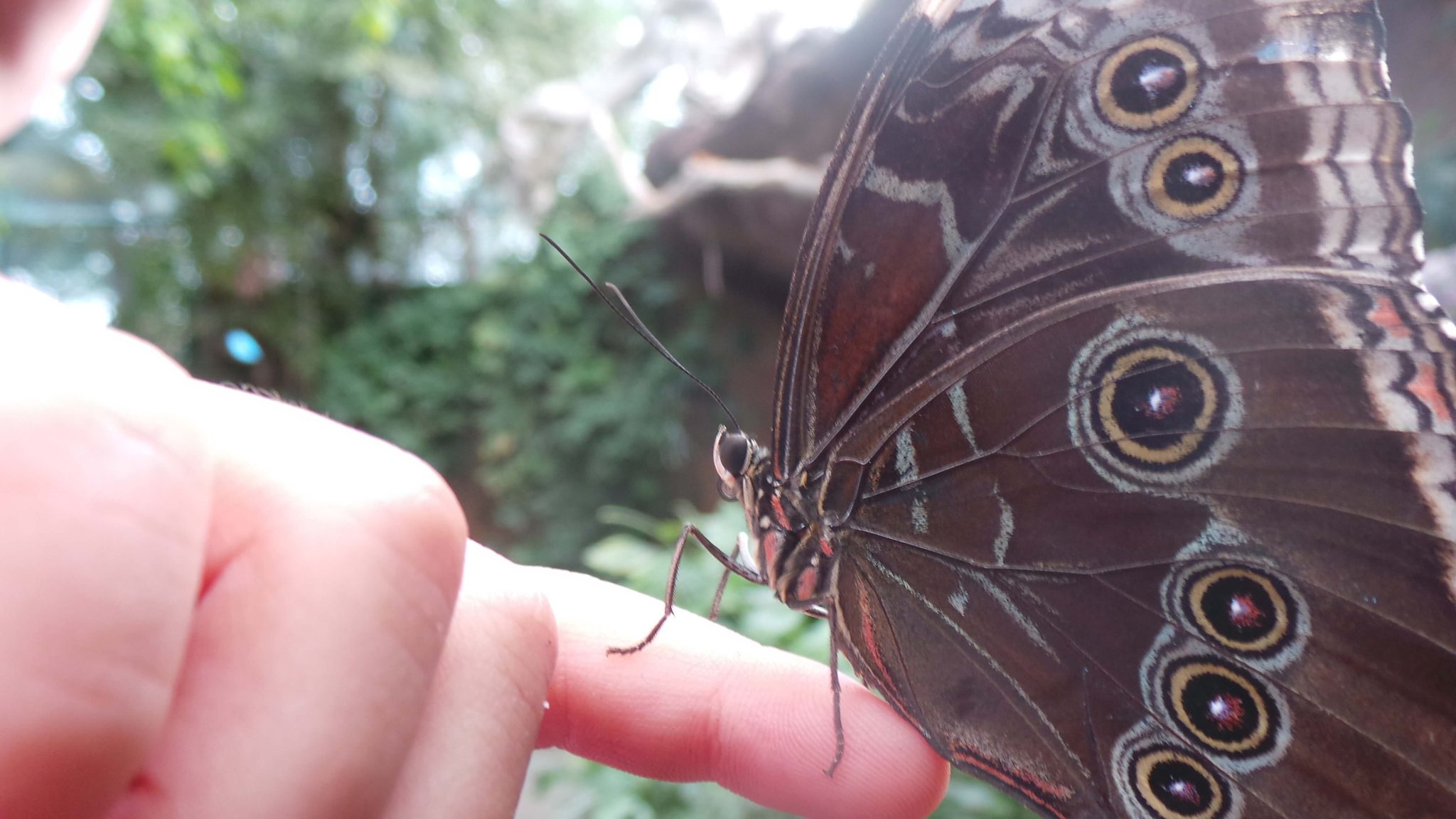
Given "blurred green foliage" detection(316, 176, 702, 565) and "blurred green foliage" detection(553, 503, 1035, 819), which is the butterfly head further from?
"blurred green foliage" detection(316, 176, 702, 565)

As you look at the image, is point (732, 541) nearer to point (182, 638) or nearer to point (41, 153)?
point (182, 638)

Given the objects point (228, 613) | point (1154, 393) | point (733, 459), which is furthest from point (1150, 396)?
point (228, 613)

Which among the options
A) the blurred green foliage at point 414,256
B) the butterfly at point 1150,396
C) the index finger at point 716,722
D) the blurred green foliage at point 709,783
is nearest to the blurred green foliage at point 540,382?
the blurred green foliage at point 414,256

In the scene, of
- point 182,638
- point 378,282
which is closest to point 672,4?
point 378,282

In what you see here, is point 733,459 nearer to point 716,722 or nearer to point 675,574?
point 675,574

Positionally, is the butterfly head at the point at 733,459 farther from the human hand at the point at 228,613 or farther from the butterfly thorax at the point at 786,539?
the human hand at the point at 228,613
